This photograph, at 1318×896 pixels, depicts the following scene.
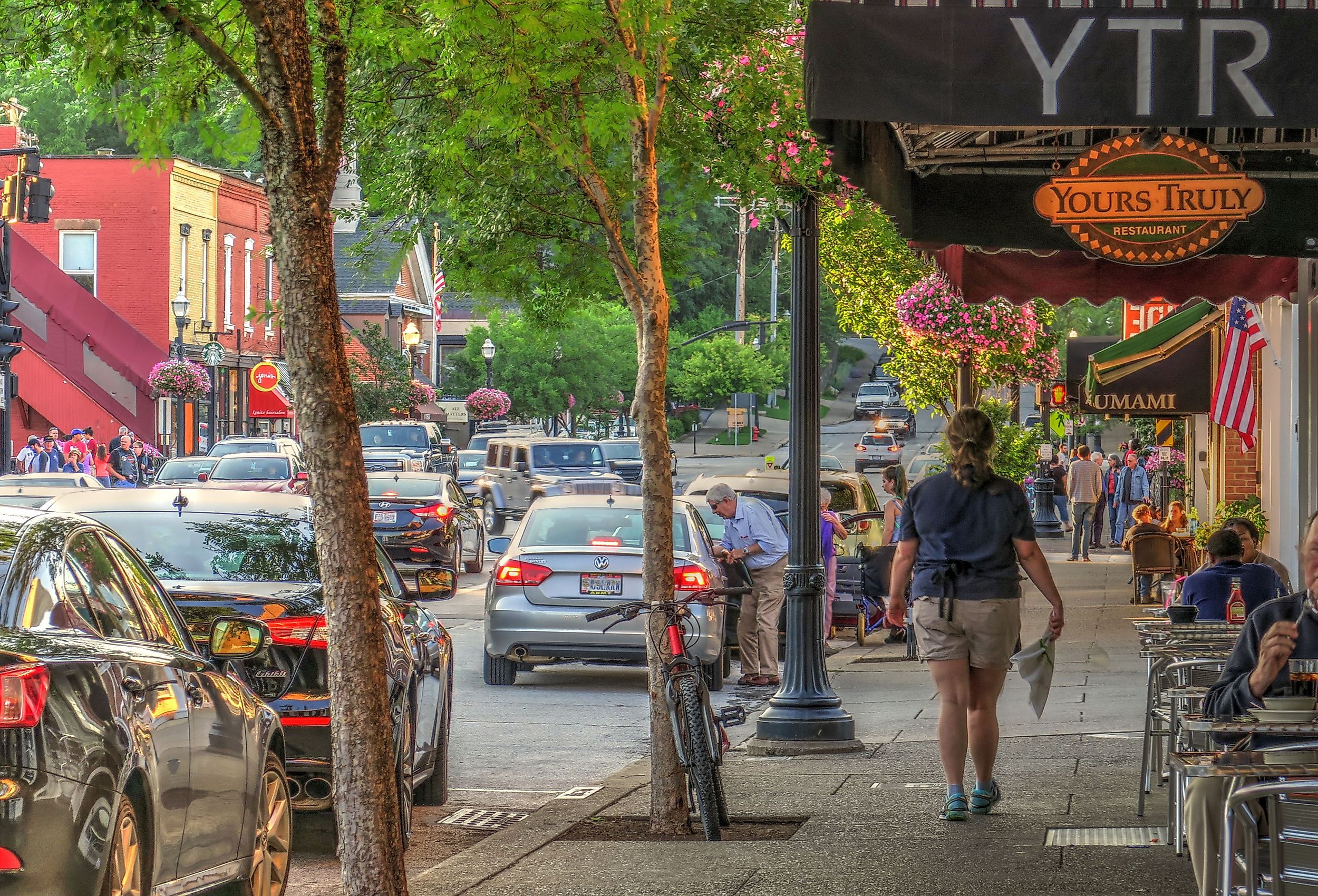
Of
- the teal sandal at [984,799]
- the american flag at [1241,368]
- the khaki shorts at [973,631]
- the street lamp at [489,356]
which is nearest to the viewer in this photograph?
the khaki shorts at [973,631]

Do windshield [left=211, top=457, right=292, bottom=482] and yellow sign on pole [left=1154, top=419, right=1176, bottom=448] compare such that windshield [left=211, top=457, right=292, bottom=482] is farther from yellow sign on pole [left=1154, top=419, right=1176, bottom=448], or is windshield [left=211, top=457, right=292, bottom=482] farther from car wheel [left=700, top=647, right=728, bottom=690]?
yellow sign on pole [left=1154, top=419, right=1176, bottom=448]

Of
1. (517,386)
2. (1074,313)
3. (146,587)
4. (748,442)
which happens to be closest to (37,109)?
(517,386)

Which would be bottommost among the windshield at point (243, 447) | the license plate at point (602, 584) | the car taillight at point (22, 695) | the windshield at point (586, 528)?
the license plate at point (602, 584)

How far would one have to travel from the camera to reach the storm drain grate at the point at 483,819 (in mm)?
9359

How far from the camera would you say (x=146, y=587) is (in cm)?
625

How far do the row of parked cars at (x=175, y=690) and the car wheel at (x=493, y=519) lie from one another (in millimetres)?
23143

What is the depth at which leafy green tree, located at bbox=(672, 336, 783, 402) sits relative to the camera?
82.2 meters

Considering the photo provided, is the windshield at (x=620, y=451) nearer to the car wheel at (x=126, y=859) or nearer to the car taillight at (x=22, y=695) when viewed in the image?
the car wheel at (x=126, y=859)

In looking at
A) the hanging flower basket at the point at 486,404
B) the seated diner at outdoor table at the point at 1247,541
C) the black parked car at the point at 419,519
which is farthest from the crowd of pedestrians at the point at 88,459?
the seated diner at outdoor table at the point at 1247,541

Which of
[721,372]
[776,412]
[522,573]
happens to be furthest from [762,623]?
→ [776,412]

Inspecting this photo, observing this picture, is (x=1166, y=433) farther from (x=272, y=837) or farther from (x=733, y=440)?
(x=733, y=440)

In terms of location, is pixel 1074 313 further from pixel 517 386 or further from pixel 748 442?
pixel 517 386

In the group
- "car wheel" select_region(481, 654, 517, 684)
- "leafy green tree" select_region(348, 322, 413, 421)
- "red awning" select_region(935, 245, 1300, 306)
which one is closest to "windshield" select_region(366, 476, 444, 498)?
"car wheel" select_region(481, 654, 517, 684)

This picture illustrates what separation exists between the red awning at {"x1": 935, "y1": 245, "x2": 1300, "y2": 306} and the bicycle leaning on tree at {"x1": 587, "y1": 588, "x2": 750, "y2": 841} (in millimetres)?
3665
